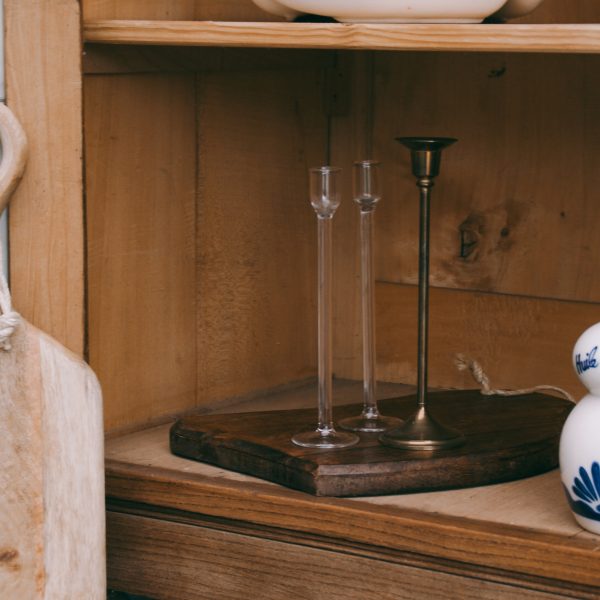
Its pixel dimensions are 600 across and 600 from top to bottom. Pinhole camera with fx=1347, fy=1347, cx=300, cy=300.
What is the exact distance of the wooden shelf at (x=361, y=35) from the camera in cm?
102

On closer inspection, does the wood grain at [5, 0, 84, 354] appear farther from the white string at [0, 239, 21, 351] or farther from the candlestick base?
the candlestick base

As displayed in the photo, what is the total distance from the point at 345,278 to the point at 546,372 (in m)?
0.27

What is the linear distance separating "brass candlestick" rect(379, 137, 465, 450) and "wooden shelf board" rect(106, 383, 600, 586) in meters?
0.06

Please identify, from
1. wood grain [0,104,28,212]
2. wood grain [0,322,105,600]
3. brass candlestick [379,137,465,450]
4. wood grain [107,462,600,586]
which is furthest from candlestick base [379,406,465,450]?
wood grain [0,104,28,212]

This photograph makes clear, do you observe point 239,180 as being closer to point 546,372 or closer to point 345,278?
point 345,278

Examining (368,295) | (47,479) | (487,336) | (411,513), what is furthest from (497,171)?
(47,479)

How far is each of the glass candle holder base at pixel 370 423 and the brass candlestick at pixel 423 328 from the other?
44mm

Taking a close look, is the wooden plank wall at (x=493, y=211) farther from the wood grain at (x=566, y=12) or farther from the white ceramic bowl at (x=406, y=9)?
the white ceramic bowl at (x=406, y=9)

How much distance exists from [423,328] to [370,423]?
13 cm

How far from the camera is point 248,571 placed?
1.13m

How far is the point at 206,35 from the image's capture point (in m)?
1.15

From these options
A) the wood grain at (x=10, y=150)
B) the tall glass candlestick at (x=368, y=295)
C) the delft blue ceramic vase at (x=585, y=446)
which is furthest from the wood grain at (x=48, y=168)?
the delft blue ceramic vase at (x=585, y=446)

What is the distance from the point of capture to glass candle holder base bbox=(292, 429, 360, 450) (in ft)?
3.89

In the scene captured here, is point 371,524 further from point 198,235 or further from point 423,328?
point 198,235
